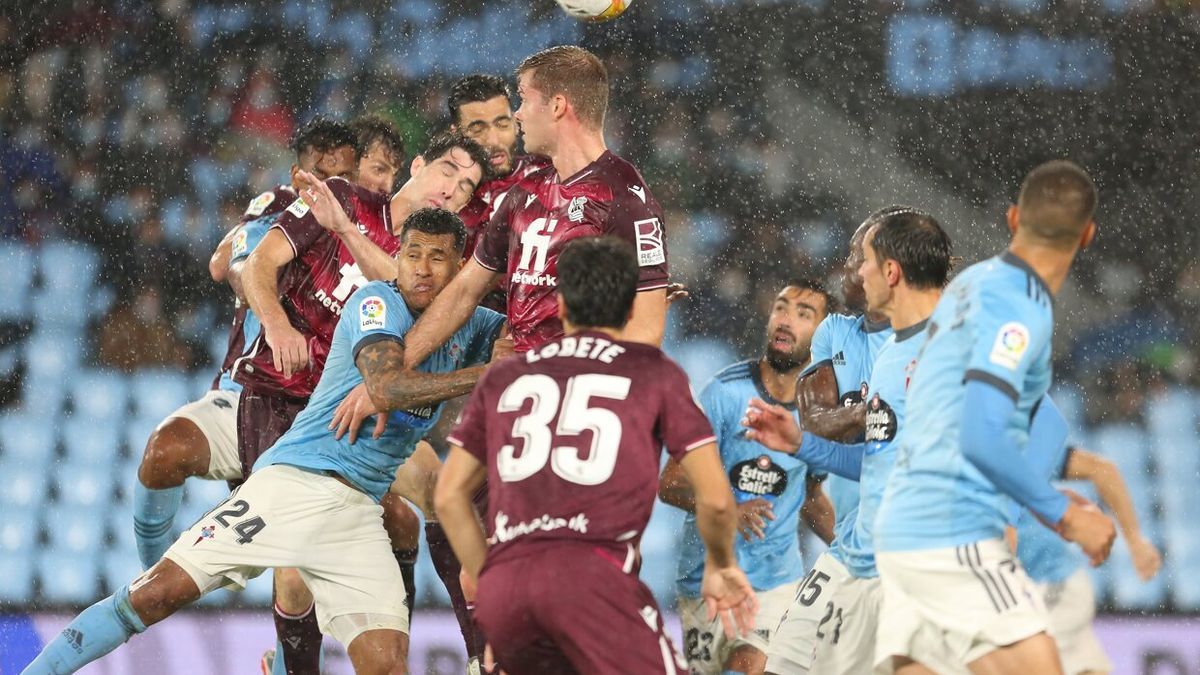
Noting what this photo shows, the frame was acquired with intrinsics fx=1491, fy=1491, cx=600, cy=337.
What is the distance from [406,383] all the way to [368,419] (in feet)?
1.25

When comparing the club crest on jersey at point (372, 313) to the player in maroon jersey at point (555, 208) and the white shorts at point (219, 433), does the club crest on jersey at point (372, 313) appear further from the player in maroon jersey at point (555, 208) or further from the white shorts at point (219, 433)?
the white shorts at point (219, 433)

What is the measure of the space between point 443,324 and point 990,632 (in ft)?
7.53

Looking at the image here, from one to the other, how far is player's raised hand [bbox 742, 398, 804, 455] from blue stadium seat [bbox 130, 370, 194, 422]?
18.7 ft

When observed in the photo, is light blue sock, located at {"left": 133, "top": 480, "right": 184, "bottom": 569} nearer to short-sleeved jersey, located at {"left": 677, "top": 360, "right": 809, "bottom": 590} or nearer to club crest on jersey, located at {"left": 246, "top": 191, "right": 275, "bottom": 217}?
club crest on jersey, located at {"left": 246, "top": 191, "right": 275, "bottom": 217}

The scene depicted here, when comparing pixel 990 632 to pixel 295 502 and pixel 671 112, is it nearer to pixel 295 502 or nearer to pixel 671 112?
pixel 295 502

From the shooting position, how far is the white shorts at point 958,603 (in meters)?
3.42

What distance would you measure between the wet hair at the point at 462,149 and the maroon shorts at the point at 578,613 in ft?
9.03

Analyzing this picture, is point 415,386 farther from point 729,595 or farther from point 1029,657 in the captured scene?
point 1029,657

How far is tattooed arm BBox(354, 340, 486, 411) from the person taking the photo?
4.86 meters

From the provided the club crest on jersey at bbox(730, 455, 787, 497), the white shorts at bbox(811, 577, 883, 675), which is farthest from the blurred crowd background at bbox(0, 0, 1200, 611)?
the white shorts at bbox(811, 577, 883, 675)

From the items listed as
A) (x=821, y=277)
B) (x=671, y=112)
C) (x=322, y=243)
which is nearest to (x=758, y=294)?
(x=821, y=277)

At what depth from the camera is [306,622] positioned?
5.89 meters

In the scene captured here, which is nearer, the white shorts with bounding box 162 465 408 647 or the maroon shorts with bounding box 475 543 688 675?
the maroon shorts with bounding box 475 543 688 675

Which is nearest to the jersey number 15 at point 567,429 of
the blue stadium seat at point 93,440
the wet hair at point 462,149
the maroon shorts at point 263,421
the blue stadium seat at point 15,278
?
the wet hair at point 462,149
